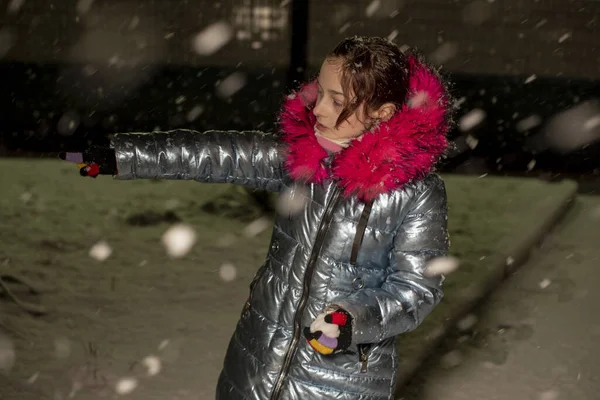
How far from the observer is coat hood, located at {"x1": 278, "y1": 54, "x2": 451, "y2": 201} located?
186 centimetres

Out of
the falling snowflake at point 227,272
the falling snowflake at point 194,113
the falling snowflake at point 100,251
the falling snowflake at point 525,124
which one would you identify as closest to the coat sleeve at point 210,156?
the falling snowflake at point 227,272

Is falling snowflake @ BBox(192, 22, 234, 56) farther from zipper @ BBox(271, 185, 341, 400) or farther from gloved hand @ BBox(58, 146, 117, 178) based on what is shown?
zipper @ BBox(271, 185, 341, 400)

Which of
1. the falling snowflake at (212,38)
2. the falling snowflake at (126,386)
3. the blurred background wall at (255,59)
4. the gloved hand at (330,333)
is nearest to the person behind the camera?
the gloved hand at (330,333)

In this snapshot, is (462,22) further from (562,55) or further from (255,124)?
(255,124)

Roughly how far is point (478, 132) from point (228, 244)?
3687 mm

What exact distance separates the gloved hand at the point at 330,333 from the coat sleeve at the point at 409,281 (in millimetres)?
61

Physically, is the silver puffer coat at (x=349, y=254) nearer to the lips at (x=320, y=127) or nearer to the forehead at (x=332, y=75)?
the lips at (x=320, y=127)

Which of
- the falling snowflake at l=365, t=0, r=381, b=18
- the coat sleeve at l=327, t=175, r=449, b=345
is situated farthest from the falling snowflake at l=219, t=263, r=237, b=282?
the falling snowflake at l=365, t=0, r=381, b=18

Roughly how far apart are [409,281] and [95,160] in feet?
2.87

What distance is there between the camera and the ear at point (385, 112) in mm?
1914

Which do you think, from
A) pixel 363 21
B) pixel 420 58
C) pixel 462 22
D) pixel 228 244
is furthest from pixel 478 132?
pixel 420 58

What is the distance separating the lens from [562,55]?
762cm

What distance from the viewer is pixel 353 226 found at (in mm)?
1890

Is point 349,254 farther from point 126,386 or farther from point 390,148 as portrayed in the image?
point 126,386
